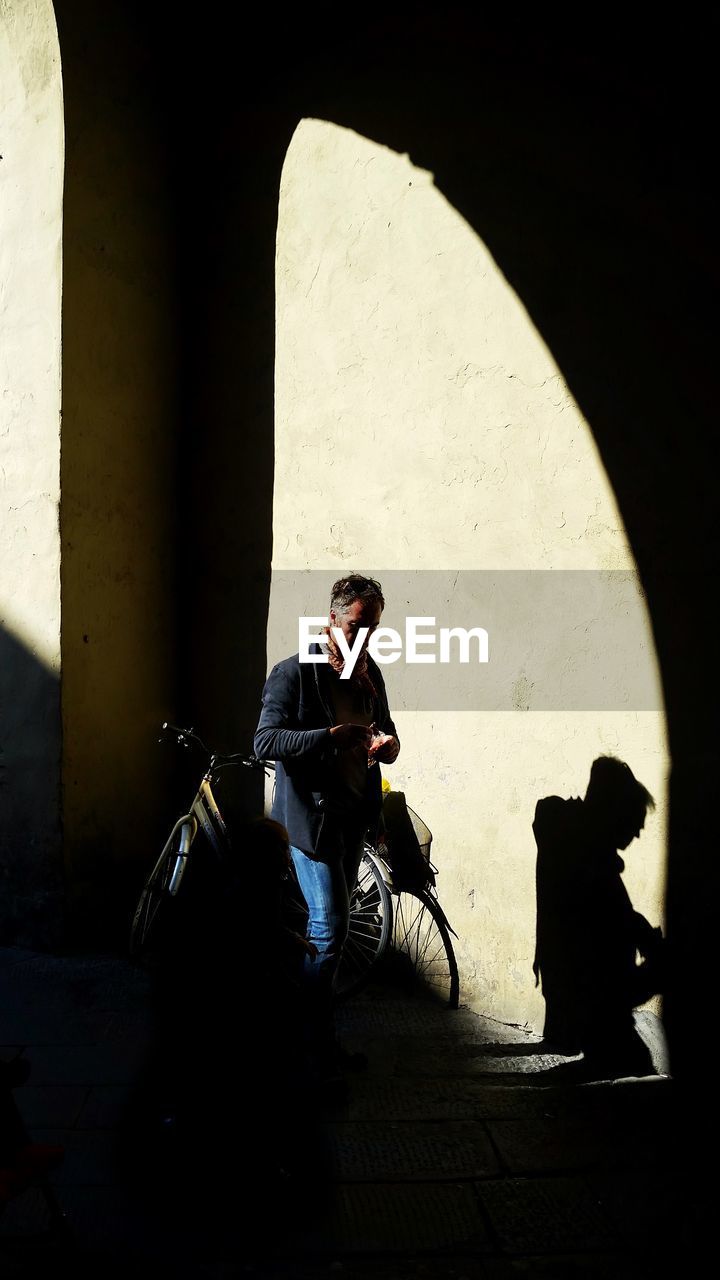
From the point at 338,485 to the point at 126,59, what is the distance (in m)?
2.57

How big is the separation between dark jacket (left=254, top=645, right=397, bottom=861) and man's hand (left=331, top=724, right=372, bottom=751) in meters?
0.03

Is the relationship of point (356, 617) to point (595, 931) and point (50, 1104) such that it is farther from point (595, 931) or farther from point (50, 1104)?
point (50, 1104)

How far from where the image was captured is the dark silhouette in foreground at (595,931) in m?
4.46

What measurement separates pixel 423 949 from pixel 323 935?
1351 millimetres

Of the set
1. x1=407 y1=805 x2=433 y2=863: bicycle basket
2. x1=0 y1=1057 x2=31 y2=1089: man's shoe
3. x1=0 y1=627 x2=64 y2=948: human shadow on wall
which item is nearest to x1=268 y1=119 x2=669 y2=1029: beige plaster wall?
x1=407 y1=805 x2=433 y2=863: bicycle basket

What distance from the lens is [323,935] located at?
3826 millimetres

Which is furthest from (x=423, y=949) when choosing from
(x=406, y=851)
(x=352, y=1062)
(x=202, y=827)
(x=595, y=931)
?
(x=202, y=827)

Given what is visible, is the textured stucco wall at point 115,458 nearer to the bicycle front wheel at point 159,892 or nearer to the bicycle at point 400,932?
the bicycle front wheel at point 159,892

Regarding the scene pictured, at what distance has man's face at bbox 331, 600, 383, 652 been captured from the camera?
12.6ft

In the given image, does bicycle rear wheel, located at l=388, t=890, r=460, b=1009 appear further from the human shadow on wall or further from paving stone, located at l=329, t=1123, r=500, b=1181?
the human shadow on wall

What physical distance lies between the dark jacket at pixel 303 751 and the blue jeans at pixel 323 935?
8 centimetres

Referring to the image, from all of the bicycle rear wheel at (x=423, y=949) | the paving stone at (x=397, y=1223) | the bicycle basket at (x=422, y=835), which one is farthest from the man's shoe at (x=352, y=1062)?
the bicycle basket at (x=422, y=835)

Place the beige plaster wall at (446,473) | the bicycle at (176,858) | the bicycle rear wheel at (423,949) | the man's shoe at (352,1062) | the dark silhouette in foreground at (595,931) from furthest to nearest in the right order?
the bicycle rear wheel at (423,949), the bicycle at (176,858), the beige plaster wall at (446,473), the dark silhouette in foreground at (595,931), the man's shoe at (352,1062)

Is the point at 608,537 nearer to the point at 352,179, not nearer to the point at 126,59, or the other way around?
the point at 352,179
